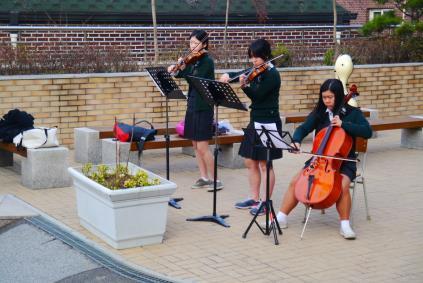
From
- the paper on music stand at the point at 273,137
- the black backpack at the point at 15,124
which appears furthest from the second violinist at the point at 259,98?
the black backpack at the point at 15,124

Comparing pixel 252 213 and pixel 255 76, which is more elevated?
pixel 255 76

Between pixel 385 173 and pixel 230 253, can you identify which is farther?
pixel 385 173

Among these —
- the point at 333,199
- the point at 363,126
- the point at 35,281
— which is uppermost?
the point at 363,126

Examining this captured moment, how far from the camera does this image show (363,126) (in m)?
8.27

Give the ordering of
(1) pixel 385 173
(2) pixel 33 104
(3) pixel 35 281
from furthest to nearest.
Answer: (2) pixel 33 104, (1) pixel 385 173, (3) pixel 35 281

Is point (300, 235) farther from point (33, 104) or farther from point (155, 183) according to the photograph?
point (33, 104)

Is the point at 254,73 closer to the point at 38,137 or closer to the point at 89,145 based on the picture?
the point at 38,137

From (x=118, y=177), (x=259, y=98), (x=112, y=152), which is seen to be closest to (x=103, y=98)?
(x=112, y=152)

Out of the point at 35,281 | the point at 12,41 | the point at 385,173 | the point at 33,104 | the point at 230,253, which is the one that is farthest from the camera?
the point at 12,41

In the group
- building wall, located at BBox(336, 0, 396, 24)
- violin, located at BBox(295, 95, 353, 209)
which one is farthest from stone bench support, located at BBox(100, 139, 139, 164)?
building wall, located at BBox(336, 0, 396, 24)

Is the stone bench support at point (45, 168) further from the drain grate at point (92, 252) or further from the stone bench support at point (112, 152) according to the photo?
the drain grate at point (92, 252)

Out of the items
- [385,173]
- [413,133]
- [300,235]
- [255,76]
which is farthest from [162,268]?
[413,133]

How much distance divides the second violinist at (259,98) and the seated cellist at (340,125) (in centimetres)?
35

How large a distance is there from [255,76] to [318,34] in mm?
10311
